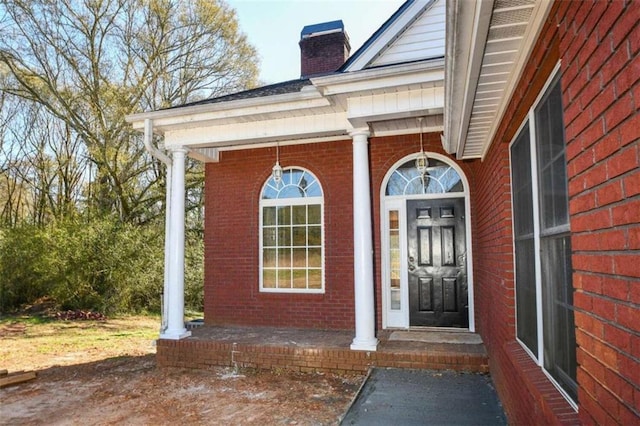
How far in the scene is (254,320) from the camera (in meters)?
7.13

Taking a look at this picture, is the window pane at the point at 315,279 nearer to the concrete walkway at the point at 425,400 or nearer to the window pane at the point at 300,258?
the window pane at the point at 300,258

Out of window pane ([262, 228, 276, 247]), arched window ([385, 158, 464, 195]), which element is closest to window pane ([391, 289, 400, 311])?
arched window ([385, 158, 464, 195])

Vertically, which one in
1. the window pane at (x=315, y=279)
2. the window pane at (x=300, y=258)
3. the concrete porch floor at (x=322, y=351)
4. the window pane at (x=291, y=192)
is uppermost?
the window pane at (x=291, y=192)

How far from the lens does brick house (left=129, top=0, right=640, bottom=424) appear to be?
4.40ft

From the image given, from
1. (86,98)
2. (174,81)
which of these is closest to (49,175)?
(86,98)

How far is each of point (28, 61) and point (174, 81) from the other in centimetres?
393

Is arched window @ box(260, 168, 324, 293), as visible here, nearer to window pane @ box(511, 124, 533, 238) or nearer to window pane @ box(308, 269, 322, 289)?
window pane @ box(308, 269, 322, 289)

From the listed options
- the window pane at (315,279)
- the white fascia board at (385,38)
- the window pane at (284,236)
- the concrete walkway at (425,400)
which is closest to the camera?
the concrete walkway at (425,400)

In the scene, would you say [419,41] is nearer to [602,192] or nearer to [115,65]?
[602,192]

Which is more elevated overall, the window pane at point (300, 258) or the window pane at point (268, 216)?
the window pane at point (268, 216)

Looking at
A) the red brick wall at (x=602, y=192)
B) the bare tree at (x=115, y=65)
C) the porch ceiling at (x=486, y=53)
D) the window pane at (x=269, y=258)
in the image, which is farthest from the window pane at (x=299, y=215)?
the bare tree at (x=115, y=65)

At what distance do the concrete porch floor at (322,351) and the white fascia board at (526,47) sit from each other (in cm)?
283

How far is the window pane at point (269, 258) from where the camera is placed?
7.25m

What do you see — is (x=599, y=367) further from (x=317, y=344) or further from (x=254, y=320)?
(x=254, y=320)
